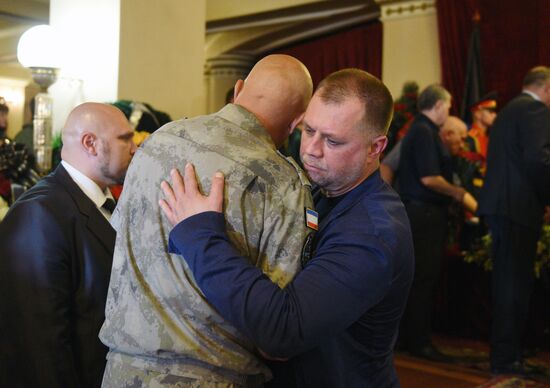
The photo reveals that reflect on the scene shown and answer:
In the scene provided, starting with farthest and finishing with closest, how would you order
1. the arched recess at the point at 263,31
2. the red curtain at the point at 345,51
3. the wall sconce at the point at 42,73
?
Answer: the red curtain at the point at 345,51, the arched recess at the point at 263,31, the wall sconce at the point at 42,73

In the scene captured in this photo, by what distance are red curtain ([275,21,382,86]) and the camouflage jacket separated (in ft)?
22.3

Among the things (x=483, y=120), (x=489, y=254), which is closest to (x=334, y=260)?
(x=489, y=254)

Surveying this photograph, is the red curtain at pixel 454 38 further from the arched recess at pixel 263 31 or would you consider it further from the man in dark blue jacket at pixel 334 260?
the man in dark blue jacket at pixel 334 260

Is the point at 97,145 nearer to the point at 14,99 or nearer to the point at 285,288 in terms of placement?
the point at 285,288

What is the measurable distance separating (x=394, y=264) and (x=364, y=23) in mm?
7743

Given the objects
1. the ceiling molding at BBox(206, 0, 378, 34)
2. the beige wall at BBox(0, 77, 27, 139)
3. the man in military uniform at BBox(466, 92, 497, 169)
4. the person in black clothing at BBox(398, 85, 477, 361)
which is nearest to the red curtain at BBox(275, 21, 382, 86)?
the ceiling molding at BBox(206, 0, 378, 34)

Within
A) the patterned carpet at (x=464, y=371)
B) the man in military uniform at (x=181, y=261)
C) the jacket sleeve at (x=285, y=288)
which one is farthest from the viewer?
the patterned carpet at (x=464, y=371)

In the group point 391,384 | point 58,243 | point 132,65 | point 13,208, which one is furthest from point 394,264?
point 132,65

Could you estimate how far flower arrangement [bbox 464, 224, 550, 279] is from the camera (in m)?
4.12

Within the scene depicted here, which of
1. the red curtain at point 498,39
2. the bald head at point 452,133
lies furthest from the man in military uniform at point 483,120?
the red curtain at point 498,39

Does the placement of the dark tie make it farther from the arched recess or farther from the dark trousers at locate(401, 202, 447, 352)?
the arched recess

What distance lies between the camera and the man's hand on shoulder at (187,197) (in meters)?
1.27

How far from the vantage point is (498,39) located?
6105 millimetres

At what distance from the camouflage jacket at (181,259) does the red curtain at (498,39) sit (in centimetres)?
515
